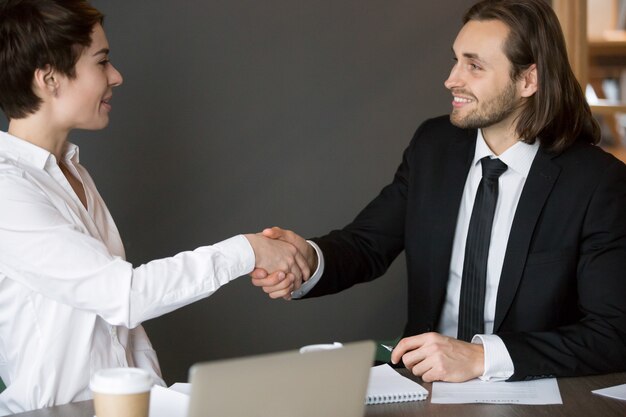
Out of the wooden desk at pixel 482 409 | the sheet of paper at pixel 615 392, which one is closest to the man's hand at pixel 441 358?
the wooden desk at pixel 482 409

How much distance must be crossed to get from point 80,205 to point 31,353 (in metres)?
0.39

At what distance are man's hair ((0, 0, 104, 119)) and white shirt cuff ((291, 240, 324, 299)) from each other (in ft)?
2.92

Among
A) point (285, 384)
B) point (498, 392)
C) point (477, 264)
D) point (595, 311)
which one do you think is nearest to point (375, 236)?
point (477, 264)

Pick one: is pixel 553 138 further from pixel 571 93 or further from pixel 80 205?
pixel 80 205

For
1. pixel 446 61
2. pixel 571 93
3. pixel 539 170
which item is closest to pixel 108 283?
pixel 539 170

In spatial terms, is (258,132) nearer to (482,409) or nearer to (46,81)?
(46,81)

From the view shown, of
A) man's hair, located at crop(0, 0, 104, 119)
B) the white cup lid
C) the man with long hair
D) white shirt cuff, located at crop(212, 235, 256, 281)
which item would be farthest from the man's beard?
the white cup lid

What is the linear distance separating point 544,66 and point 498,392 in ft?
3.65

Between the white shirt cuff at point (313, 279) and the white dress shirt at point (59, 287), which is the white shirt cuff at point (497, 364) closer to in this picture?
the white dress shirt at point (59, 287)

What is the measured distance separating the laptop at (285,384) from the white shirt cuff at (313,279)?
1192mm

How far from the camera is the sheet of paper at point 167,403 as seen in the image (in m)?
1.60

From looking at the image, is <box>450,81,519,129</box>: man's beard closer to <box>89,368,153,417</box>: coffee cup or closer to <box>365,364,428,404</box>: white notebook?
<box>365,364,428,404</box>: white notebook

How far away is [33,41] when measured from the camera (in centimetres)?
210

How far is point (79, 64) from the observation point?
86.4 inches
